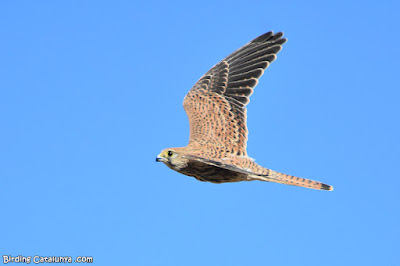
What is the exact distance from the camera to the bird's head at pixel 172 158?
10.0m

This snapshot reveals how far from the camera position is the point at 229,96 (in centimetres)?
1243

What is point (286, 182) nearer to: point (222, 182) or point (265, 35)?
point (222, 182)

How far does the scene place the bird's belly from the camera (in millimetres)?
10203

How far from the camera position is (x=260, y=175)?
10.2 metres

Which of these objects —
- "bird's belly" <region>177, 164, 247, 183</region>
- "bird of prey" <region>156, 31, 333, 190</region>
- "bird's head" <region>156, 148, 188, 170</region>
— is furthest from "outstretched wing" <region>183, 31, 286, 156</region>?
"bird's head" <region>156, 148, 188, 170</region>

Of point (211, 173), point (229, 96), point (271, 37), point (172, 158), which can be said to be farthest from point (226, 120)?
point (271, 37)

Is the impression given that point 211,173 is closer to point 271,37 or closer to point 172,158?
point 172,158

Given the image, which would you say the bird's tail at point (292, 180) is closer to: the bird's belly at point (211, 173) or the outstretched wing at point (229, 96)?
the bird's belly at point (211, 173)

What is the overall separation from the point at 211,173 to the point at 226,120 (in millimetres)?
1924

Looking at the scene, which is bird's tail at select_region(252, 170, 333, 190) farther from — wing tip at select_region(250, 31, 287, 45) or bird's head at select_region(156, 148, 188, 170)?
wing tip at select_region(250, 31, 287, 45)

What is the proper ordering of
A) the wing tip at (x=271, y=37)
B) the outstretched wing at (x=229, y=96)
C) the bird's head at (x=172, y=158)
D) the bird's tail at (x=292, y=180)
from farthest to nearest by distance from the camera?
the wing tip at (x=271, y=37) → the outstretched wing at (x=229, y=96) → the bird's tail at (x=292, y=180) → the bird's head at (x=172, y=158)

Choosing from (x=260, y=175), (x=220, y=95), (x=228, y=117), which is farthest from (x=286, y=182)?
(x=220, y=95)

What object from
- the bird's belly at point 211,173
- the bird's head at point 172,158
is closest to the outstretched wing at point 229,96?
the bird's belly at point 211,173

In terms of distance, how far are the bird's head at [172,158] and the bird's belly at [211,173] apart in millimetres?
136
